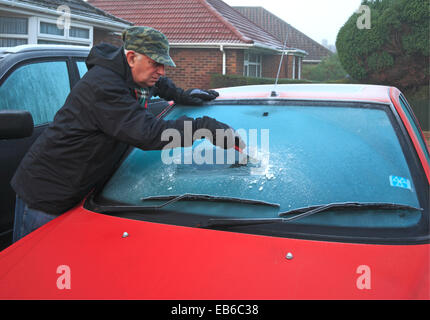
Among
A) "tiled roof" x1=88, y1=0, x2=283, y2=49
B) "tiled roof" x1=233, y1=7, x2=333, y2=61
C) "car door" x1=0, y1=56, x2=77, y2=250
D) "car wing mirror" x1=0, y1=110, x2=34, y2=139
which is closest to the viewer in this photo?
"car wing mirror" x1=0, y1=110, x2=34, y2=139

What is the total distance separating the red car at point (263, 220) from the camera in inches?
63.6

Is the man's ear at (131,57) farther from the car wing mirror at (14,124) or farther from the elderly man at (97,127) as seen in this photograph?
the car wing mirror at (14,124)

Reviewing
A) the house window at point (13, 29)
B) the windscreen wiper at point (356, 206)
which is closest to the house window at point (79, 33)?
the house window at point (13, 29)

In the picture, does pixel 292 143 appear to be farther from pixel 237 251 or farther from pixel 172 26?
pixel 172 26

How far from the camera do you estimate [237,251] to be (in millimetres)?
1751

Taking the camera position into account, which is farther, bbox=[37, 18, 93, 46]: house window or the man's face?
bbox=[37, 18, 93, 46]: house window

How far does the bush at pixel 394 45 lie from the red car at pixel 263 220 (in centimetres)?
1198

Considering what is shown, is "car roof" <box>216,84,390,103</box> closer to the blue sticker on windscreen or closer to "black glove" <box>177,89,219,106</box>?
"black glove" <box>177,89,219,106</box>

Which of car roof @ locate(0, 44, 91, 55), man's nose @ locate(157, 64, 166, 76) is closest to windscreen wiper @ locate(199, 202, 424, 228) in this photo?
man's nose @ locate(157, 64, 166, 76)

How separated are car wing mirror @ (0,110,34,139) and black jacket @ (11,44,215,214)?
37cm

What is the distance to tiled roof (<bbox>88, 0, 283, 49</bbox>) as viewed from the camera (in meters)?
18.0

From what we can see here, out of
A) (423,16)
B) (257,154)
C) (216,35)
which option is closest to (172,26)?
(216,35)

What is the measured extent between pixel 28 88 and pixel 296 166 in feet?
8.23

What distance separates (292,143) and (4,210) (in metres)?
2.31
